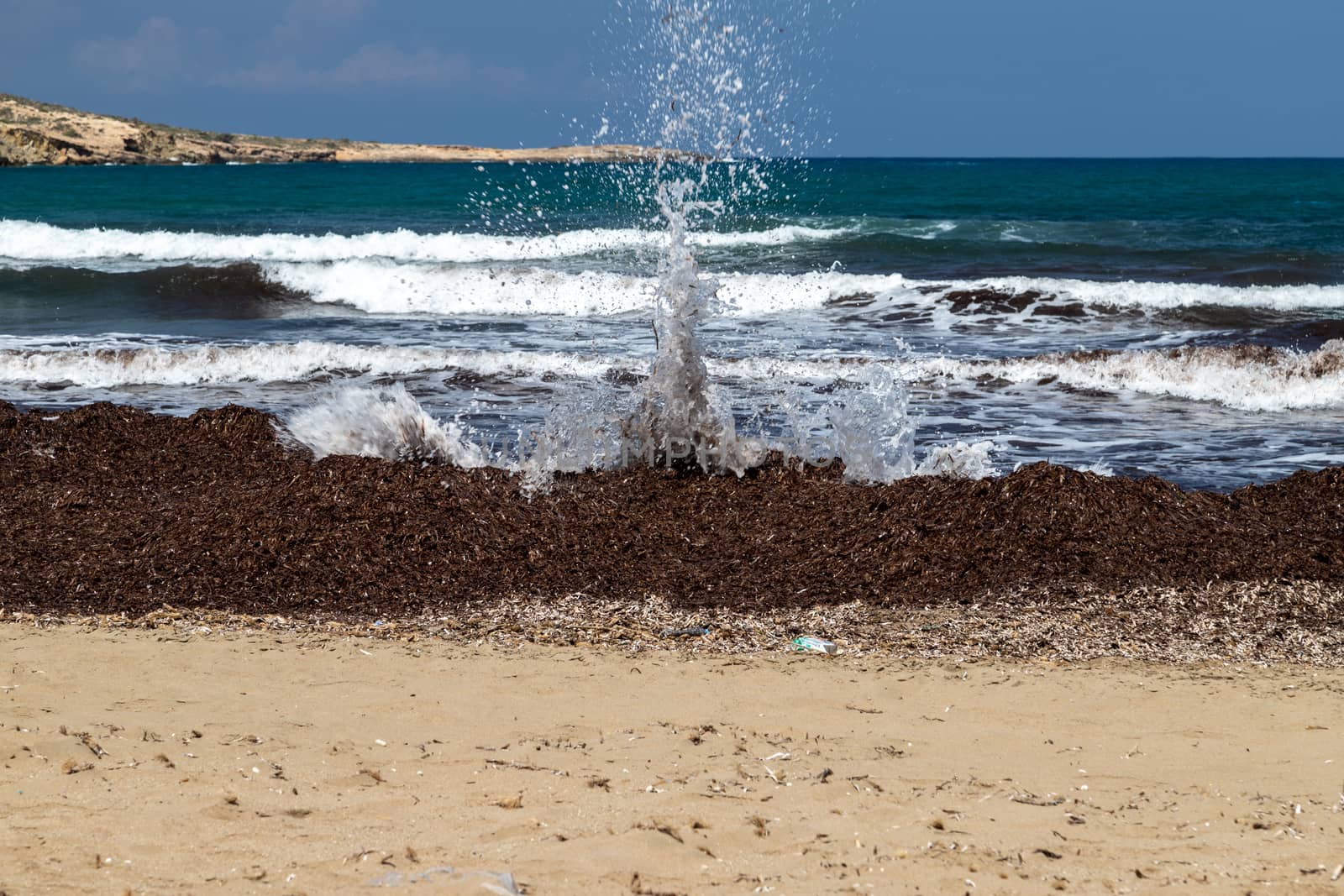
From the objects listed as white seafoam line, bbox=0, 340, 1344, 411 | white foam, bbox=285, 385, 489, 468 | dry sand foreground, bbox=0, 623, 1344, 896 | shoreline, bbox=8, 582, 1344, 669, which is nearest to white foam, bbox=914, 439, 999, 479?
shoreline, bbox=8, 582, 1344, 669

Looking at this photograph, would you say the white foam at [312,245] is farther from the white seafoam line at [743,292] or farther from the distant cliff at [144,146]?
the distant cliff at [144,146]

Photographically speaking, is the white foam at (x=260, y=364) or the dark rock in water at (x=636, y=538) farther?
the white foam at (x=260, y=364)

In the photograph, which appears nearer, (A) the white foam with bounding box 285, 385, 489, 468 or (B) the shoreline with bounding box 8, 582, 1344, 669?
(B) the shoreline with bounding box 8, 582, 1344, 669

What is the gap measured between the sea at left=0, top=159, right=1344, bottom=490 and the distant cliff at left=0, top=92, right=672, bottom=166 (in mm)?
33158

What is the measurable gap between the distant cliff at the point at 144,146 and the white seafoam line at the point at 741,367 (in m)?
47.4

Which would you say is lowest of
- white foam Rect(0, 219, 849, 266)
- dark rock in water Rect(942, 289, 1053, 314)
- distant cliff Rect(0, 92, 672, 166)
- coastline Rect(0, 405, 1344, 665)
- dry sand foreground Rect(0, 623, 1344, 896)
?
dry sand foreground Rect(0, 623, 1344, 896)

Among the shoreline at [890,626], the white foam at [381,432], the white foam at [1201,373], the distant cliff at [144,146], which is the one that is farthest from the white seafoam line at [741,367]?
the distant cliff at [144,146]

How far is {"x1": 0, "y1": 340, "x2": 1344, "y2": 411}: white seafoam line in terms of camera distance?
1160 cm

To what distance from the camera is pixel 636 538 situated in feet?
19.7

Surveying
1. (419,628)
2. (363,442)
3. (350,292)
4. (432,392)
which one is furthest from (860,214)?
(419,628)

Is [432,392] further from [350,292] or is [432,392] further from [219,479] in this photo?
[350,292]

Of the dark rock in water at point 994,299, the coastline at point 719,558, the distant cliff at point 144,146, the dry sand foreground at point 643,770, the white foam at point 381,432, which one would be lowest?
the dry sand foreground at point 643,770

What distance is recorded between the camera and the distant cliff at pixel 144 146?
80062mm

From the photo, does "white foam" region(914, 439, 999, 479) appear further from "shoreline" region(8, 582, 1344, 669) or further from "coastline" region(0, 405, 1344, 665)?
"shoreline" region(8, 582, 1344, 669)
